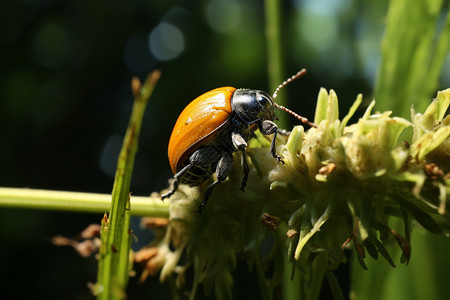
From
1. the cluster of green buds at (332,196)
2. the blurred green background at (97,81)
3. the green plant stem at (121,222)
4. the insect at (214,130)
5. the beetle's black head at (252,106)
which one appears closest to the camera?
the green plant stem at (121,222)

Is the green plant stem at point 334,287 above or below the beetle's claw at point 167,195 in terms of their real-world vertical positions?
below

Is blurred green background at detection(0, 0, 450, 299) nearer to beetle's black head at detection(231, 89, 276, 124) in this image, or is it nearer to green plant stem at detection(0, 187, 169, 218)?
beetle's black head at detection(231, 89, 276, 124)

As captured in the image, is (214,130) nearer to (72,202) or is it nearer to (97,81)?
(72,202)

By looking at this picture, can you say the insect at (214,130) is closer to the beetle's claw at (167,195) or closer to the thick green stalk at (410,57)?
the beetle's claw at (167,195)

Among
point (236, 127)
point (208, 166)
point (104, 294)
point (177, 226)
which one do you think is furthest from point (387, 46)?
point (104, 294)

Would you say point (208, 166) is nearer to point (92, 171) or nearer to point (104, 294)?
point (104, 294)

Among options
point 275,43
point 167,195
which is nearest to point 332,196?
point 167,195

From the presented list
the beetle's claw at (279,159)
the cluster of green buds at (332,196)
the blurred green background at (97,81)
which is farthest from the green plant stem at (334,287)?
the blurred green background at (97,81)
